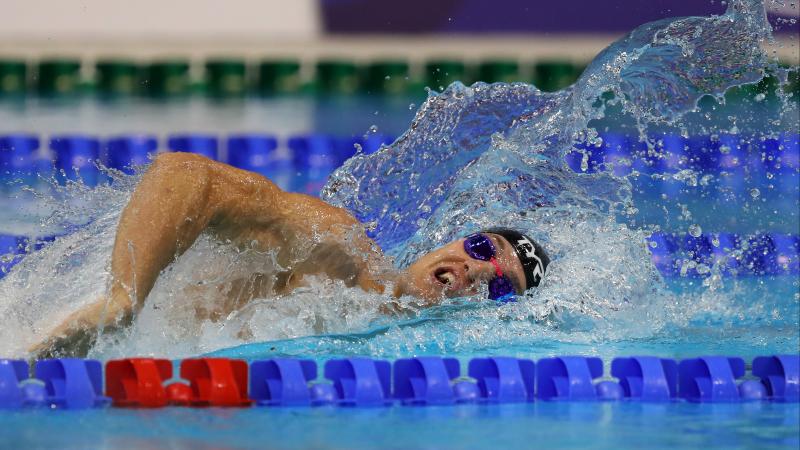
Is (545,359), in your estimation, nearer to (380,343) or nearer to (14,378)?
(380,343)

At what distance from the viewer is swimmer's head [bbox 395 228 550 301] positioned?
3.21 m

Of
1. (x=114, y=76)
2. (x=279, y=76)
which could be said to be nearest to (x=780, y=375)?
(x=279, y=76)

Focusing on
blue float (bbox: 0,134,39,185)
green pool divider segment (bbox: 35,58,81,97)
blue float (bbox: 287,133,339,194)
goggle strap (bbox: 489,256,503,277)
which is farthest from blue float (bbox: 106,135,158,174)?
green pool divider segment (bbox: 35,58,81,97)

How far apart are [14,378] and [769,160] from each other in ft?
15.5

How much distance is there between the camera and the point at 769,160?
6.24m

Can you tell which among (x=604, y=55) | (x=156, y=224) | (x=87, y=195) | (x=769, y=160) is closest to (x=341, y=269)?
(x=156, y=224)

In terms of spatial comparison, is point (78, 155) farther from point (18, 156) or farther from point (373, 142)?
point (373, 142)

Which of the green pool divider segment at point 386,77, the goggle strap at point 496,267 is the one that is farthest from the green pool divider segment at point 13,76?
the goggle strap at point 496,267

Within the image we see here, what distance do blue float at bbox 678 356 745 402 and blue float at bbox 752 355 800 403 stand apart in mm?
77

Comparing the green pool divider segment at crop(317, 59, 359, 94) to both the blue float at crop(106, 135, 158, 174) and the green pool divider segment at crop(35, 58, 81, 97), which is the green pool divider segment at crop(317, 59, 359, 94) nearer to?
the green pool divider segment at crop(35, 58, 81, 97)

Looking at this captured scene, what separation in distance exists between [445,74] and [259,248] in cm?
605

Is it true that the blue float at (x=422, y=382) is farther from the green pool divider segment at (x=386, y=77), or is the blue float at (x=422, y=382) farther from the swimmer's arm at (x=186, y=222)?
the green pool divider segment at (x=386, y=77)

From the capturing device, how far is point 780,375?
2.83 meters

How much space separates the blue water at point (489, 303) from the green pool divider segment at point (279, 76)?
13.8ft
